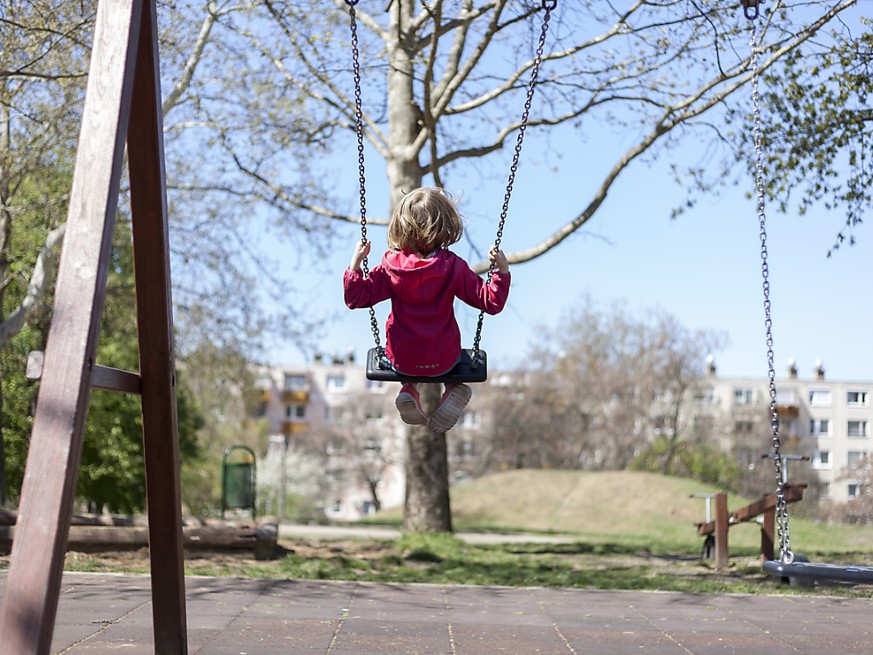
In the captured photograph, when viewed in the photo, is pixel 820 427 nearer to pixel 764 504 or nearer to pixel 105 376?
pixel 764 504

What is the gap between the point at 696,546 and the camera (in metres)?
16.3

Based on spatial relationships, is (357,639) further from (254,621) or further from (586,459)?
(586,459)

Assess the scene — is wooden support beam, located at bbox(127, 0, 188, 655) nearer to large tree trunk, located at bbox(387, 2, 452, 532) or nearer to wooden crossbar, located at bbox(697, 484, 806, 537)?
wooden crossbar, located at bbox(697, 484, 806, 537)

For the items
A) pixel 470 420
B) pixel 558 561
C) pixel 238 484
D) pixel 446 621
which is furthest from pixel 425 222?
pixel 470 420

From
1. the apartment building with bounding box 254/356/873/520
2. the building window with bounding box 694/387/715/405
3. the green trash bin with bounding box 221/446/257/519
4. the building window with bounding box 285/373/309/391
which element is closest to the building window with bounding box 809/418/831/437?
the apartment building with bounding box 254/356/873/520

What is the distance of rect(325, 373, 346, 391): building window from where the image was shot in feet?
262

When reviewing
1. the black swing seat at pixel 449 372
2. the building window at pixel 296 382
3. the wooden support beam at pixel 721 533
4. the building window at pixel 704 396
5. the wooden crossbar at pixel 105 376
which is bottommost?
the wooden support beam at pixel 721 533

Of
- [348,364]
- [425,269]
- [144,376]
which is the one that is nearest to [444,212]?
[425,269]

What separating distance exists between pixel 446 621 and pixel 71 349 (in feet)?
13.0

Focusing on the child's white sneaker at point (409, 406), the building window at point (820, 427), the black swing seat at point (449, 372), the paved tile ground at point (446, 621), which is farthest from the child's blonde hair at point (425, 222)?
the building window at point (820, 427)

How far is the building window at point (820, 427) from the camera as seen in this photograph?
3784 cm

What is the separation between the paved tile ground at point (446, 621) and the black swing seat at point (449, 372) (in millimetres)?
1542

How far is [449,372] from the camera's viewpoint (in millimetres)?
5305

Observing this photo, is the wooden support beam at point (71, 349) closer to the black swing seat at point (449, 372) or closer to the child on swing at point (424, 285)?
the child on swing at point (424, 285)
